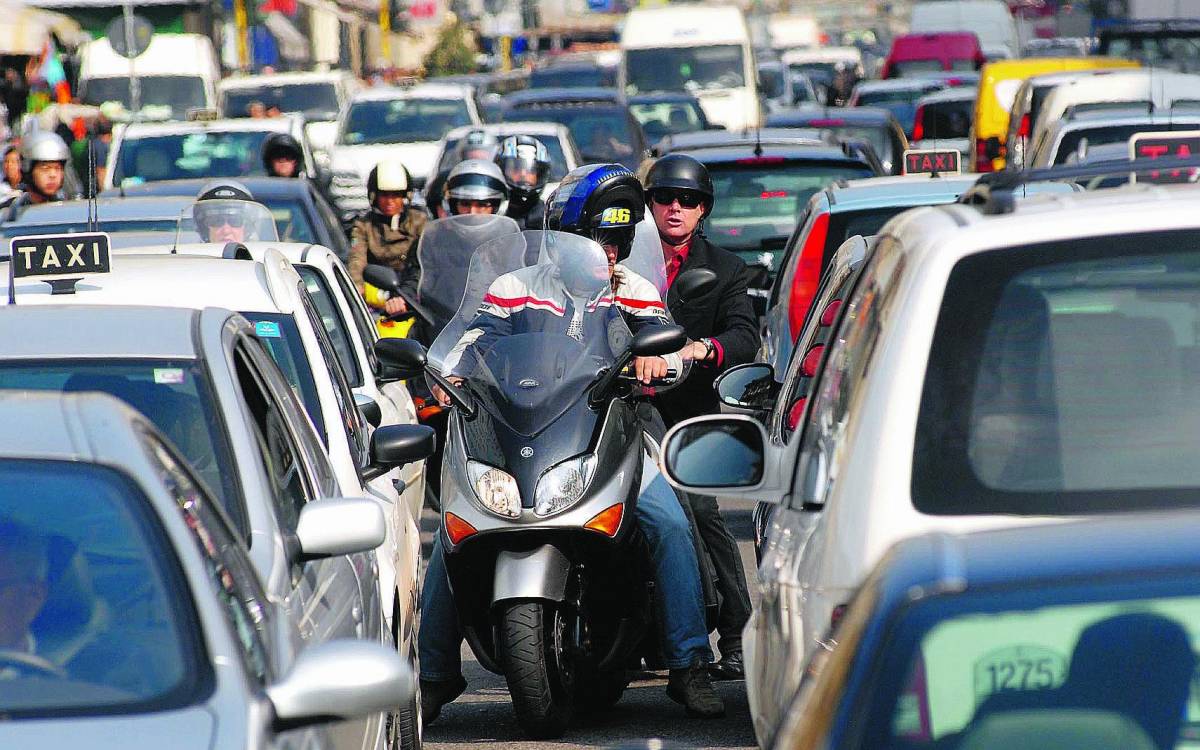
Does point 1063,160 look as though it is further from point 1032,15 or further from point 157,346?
point 1032,15

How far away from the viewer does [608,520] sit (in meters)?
6.83

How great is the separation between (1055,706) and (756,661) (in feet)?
5.41

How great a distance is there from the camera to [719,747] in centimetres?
690

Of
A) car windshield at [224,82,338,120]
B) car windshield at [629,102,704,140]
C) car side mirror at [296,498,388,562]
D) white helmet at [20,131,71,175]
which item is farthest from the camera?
car windshield at [224,82,338,120]

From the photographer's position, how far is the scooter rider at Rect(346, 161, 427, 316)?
1334 centimetres

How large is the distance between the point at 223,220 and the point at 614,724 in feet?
14.6

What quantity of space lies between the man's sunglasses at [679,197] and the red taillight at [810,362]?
1.24 meters

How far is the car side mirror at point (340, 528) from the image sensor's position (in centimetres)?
446

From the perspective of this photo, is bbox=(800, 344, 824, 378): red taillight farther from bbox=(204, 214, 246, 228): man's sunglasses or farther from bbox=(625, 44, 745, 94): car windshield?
bbox=(625, 44, 745, 94): car windshield

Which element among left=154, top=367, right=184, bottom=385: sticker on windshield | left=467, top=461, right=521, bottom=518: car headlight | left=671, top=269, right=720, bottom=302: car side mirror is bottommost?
left=467, top=461, right=521, bottom=518: car headlight

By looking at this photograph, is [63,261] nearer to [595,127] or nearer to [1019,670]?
[1019,670]

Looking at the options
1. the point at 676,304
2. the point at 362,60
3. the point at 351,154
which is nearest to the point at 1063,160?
the point at 676,304

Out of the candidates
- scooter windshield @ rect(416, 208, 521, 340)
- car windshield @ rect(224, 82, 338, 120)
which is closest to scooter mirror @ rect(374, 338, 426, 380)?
scooter windshield @ rect(416, 208, 521, 340)

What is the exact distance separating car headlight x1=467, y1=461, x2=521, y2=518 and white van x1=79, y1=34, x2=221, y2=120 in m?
26.0
